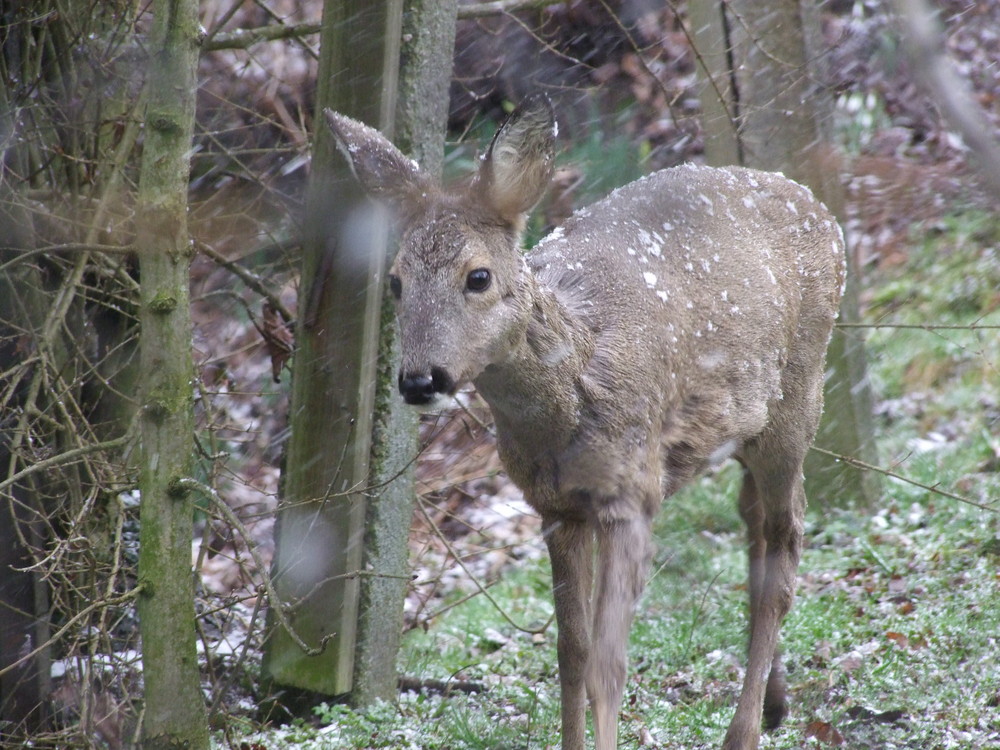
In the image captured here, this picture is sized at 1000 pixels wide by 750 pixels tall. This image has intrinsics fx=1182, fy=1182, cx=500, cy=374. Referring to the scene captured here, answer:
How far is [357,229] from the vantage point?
491 centimetres

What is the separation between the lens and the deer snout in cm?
343

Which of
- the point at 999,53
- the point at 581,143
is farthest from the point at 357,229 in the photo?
the point at 999,53

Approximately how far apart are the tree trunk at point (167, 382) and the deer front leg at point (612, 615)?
1.36 m

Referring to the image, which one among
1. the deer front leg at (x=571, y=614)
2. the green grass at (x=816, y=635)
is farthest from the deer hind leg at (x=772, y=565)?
the deer front leg at (x=571, y=614)

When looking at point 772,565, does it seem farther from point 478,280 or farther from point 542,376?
point 478,280

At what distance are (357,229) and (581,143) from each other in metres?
3.60

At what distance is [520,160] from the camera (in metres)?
3.83

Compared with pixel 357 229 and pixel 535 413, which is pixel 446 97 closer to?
pixel 357 229

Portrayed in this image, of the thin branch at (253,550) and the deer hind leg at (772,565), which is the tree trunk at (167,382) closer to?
the thin branch at (253,550)

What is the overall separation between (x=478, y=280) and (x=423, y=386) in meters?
0.46

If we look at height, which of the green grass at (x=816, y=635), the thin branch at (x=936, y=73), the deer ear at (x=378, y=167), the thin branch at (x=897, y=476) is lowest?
the green grass at (x=816, y=635)

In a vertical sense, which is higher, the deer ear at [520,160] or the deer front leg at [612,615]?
the deer ear at [520,160]

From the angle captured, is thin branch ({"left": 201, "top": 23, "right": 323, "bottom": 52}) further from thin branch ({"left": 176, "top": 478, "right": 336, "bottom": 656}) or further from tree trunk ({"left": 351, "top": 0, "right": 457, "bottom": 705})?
thin branch ({"left": 176, "top": 478, "right": 336, "bottom": 656})

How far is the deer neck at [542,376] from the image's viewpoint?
3930 mm
